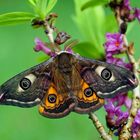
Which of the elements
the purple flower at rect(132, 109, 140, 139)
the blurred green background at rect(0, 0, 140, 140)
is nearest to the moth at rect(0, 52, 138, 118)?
the purple flower at rect(132, 109, 140, 139)

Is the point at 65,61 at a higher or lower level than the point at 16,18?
lower

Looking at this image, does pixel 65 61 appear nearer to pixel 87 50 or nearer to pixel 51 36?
pixel 51 36

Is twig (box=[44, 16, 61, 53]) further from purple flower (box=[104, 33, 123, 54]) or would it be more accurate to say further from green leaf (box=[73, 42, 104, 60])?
green leaf (box=[73, 42, 104, 60])

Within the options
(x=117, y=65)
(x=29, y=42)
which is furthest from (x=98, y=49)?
(x=29, y=42)

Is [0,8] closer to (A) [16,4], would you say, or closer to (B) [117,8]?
(A) [16,4]

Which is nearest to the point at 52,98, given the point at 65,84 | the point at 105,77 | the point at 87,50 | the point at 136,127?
the point at 65,84

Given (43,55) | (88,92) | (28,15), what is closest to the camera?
(88,92)

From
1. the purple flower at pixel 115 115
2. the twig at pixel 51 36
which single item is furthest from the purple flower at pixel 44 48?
the purple flower at pixel 115 115
